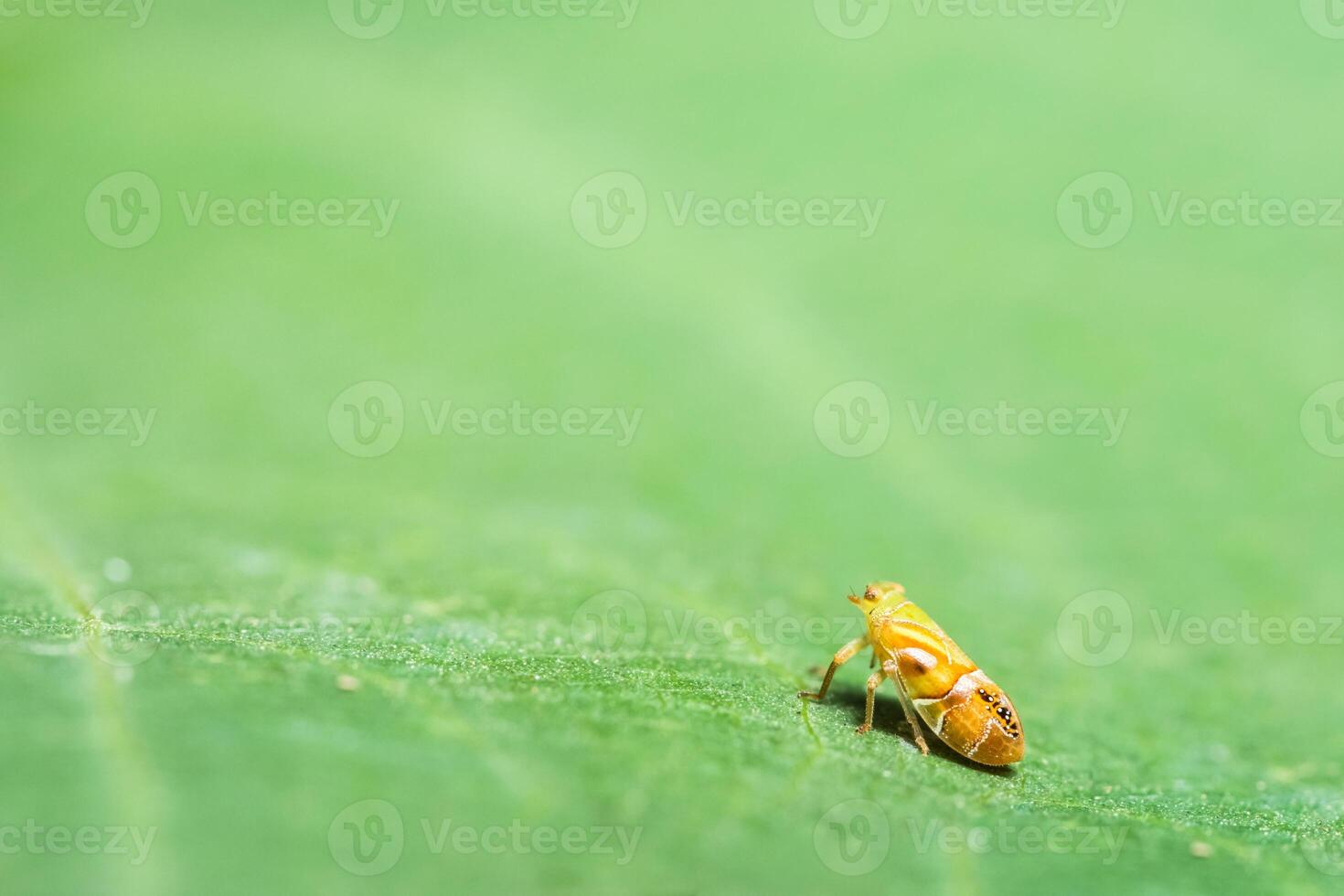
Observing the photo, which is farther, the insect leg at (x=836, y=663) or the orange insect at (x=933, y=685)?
the insect leg at (x=836, y=663)

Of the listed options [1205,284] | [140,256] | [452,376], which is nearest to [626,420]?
[452,376]

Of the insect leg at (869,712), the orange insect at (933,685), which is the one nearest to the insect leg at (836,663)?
the orange insect at (933,685)

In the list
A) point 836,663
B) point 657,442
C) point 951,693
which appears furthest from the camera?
point 657,442

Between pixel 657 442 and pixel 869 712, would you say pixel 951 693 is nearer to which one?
pixel 869 712

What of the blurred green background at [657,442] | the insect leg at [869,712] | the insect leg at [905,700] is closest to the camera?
the blurred green background at [657,442]

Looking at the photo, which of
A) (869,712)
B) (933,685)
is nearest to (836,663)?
(869,712)

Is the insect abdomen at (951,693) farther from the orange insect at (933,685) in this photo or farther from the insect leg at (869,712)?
the insect leg at (869,712)
